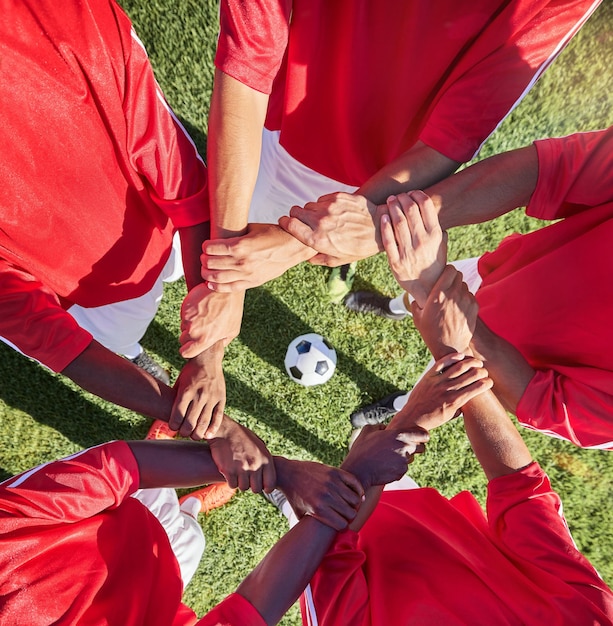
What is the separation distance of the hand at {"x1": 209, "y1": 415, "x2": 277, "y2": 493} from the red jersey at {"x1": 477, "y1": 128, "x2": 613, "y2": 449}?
955 millimetres

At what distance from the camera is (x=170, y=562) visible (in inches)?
78.8

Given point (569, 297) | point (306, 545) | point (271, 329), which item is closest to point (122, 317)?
point (271, 329)

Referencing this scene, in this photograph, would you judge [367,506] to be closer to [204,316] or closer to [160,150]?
[204,316]

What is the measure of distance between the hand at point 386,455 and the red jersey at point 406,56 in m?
1.01

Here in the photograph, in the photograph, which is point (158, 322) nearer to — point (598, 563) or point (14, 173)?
point (14, 173)

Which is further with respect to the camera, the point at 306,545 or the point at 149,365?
the point at 149,365

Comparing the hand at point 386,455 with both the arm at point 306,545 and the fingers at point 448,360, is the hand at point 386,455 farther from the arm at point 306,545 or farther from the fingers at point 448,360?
the fingers at point 448,360

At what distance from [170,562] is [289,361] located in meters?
1.42

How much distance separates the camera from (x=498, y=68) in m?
1.47

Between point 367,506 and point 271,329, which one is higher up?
point 271,329

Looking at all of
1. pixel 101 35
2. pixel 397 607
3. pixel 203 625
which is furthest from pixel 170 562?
pixel 101 35

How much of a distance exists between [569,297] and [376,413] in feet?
5.63

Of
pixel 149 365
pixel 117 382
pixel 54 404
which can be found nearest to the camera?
pixel 117 382

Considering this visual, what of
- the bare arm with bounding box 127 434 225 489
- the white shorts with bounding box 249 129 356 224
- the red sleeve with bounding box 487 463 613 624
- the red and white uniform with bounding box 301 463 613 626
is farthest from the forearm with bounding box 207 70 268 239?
the red sleeve with bounding box 487 463 613 624
